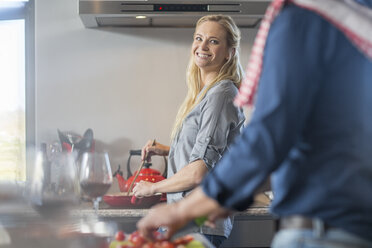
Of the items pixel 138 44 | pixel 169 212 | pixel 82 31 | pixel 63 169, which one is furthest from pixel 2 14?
pixel 169 212

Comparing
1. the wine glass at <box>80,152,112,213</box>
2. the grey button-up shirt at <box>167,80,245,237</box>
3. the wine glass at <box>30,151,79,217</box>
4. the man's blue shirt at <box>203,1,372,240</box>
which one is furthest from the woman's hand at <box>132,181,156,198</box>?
the man's blue shirt at <box>203,1,372,240</box>

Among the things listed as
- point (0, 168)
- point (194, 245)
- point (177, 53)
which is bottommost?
point (0, 168)

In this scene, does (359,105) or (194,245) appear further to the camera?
(194,245)

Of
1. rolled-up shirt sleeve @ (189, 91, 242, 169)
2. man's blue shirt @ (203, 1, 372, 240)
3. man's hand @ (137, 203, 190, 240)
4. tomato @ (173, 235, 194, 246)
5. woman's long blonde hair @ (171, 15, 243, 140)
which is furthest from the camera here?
woman's long blonde hair @ (171, 15, 243, 140)

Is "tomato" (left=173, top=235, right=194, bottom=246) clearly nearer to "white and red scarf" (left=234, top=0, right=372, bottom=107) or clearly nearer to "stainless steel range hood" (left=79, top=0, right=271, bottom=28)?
"white and red scarf" (left=234, top=0, right=372, bottom=107)

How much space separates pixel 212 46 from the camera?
2012 mm

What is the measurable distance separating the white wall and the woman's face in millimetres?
1013

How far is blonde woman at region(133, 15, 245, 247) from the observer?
185 cm

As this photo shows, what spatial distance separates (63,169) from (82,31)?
1.95 m

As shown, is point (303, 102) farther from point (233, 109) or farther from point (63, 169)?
point (233, 109)

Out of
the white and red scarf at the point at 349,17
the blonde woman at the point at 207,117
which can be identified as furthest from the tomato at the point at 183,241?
the white and red scarf at the point at 349,17

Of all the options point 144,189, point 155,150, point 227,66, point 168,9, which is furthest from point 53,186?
point 168,9

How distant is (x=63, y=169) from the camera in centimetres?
119

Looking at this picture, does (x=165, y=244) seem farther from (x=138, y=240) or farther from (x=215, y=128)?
(x=215, y=128)
